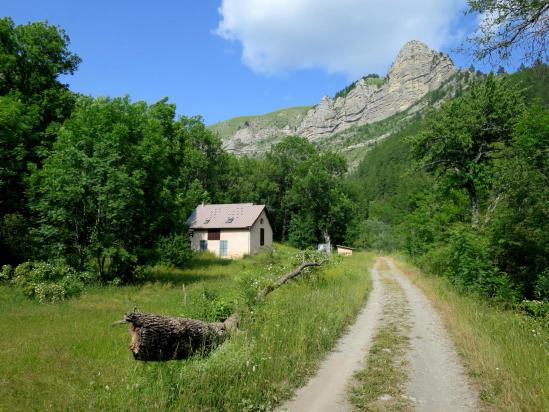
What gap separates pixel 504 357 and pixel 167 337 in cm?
558

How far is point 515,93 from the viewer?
67.3ft

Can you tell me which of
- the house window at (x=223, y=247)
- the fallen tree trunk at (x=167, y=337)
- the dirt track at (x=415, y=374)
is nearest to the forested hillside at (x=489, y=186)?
the dirt track at (x=415, y=374)

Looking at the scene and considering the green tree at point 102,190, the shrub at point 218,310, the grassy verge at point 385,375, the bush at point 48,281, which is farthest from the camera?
the green tree at point 102,190

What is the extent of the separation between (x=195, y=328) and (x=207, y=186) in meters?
54.5

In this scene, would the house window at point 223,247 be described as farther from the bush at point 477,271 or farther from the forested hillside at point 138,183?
the bush at point 477,271

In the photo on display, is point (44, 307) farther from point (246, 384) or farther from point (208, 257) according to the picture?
point (208, 257)

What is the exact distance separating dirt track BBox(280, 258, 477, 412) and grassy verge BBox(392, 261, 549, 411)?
250mm

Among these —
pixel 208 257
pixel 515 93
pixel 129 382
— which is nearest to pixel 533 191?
pixel 515 93

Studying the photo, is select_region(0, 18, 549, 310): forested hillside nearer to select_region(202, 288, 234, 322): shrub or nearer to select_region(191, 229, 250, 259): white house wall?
select_region(202, 288, 234, 322): shrub

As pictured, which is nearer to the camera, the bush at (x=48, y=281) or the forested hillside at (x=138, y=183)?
the forested hillside at (x=138, y=183)

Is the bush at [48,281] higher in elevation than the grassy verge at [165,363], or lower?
higher

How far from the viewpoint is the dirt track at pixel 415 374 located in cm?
565

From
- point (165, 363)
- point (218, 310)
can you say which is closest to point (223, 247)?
point (218, 310)

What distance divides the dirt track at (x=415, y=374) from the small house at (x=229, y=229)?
32.2 metres
